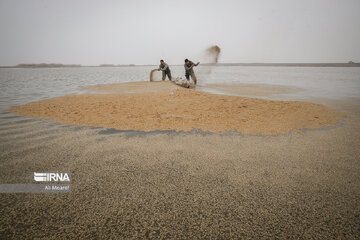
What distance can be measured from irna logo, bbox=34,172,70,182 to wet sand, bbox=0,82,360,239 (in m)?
0.08

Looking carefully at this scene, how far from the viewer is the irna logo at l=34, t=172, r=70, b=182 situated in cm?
224

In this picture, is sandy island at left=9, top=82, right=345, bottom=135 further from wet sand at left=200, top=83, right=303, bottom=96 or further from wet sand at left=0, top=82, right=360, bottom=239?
wet sand at left=200, top=83, right=303, bottom=96

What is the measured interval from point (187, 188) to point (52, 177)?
6.21ft

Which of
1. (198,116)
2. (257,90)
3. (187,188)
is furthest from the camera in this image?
(257,90)

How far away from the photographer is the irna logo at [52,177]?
2243mm

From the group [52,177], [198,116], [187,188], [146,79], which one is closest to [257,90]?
[198,116]

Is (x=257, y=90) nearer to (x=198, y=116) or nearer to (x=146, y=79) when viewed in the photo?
(x=198, y=116)

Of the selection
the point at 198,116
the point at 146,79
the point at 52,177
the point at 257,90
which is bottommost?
the point at 52,177

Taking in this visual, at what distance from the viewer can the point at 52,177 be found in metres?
2.29

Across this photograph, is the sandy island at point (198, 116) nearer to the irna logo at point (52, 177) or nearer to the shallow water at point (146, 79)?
the irna logo at point (52, 177)

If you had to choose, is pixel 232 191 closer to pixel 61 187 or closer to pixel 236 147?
pixel 236 147

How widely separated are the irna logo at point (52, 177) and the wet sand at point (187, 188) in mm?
78

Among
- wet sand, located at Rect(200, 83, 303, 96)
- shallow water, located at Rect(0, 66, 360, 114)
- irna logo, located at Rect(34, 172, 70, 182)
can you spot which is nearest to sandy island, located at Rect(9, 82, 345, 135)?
irna logo, located at Rect(34, 172, 70, 182)

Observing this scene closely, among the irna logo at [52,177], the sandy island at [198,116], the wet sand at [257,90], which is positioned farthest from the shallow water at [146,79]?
the irna logo at [52,177]
